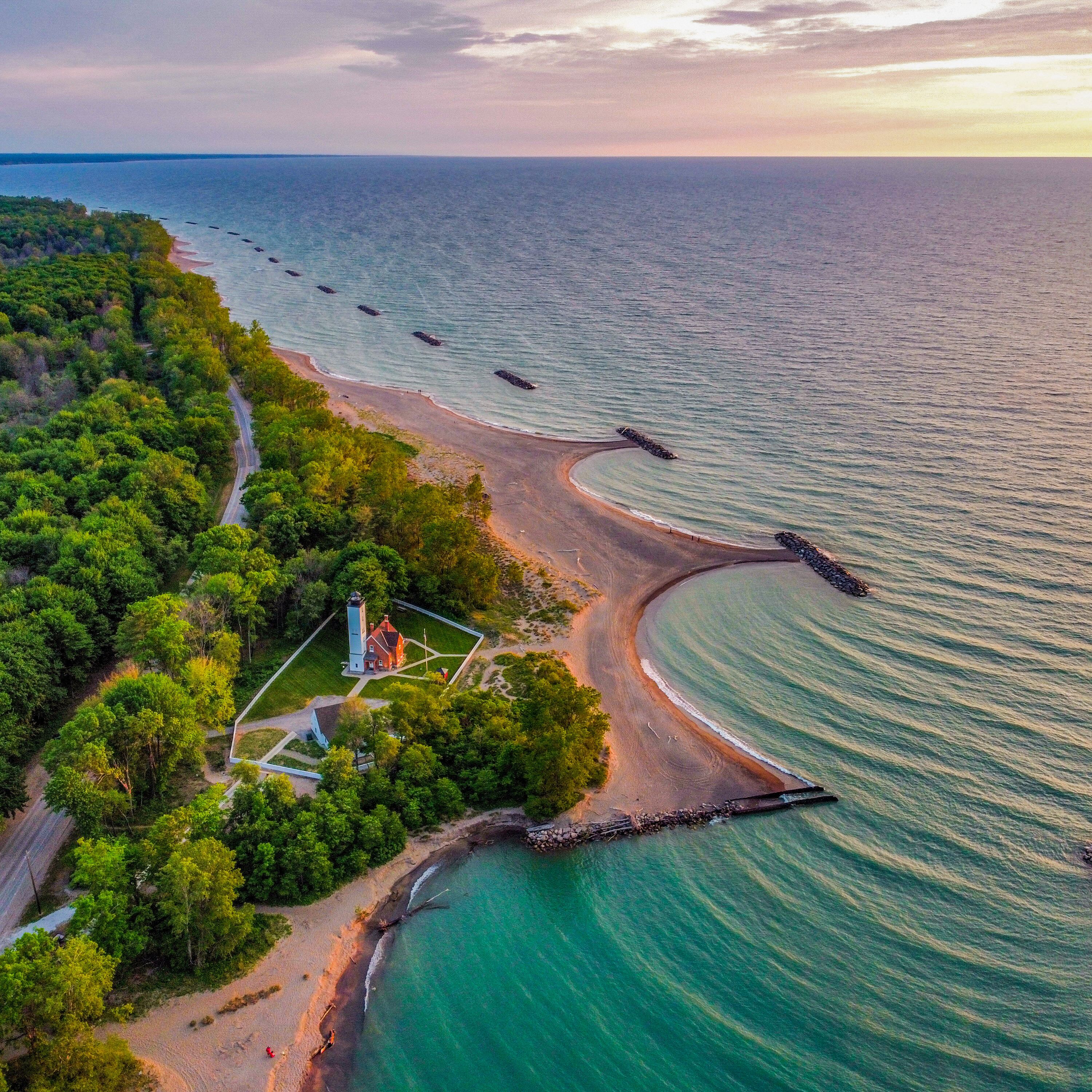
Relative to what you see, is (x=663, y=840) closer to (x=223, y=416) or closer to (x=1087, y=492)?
(x=1087, y=492)

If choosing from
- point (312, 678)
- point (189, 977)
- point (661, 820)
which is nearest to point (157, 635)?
point (312, 678)

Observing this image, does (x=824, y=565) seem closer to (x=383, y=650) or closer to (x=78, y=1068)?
(x=383, y=650)

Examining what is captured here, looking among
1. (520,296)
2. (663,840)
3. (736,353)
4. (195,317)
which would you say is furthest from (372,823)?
(520,296)

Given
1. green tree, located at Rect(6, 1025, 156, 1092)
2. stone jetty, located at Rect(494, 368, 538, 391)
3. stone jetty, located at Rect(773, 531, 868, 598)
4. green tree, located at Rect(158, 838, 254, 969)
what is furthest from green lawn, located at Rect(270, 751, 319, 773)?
stone jetty, located at Rect(494, 368, 538, 391)

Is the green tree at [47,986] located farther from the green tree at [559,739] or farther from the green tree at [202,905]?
the green tree at [559,739]

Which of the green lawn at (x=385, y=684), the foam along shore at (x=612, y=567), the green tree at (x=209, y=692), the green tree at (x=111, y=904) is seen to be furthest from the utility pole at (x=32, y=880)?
the foam along shore at (x=612, y=567)

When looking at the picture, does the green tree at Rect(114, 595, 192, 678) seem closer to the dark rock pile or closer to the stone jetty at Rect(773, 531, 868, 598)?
the dark rock pile
